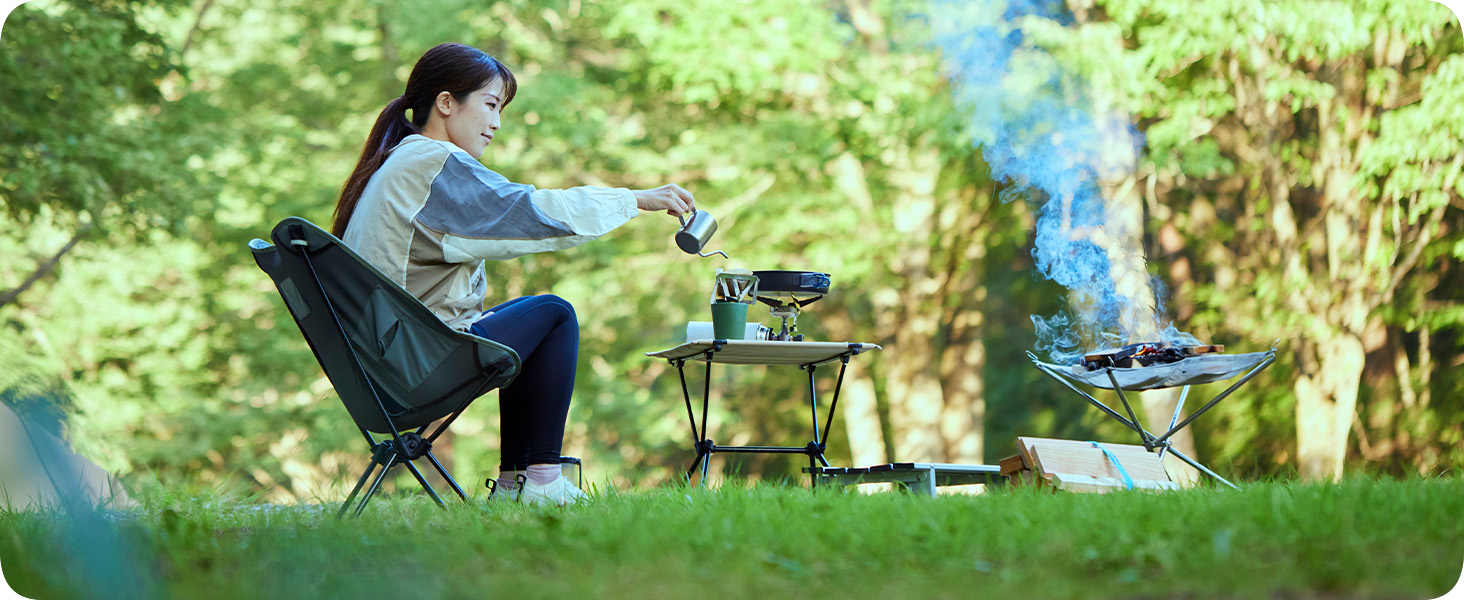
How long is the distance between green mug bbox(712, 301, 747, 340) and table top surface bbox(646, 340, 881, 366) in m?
0.04

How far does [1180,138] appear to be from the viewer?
525 cm

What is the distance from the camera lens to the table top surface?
2.56 metres

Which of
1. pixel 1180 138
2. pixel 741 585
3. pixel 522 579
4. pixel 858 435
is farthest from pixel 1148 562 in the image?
pixel 858 435

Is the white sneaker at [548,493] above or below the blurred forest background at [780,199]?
below

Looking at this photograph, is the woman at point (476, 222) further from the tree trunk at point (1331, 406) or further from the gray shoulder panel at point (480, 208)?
the tree trunk at point (1331, 406)

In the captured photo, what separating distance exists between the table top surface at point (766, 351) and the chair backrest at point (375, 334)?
0.65 m

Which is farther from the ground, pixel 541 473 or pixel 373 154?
pixel 373 154

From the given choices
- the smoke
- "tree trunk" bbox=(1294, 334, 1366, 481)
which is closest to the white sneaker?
the smoke

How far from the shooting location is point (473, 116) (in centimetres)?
229

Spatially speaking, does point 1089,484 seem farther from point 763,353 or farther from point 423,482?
point 423,482

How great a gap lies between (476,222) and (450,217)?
0.06 metres

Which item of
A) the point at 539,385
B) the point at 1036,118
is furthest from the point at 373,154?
the point at 1036,118

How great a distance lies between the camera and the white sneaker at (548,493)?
7.18 ft

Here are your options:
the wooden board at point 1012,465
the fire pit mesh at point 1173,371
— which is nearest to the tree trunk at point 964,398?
the fire pit mesh at point 1173,371
